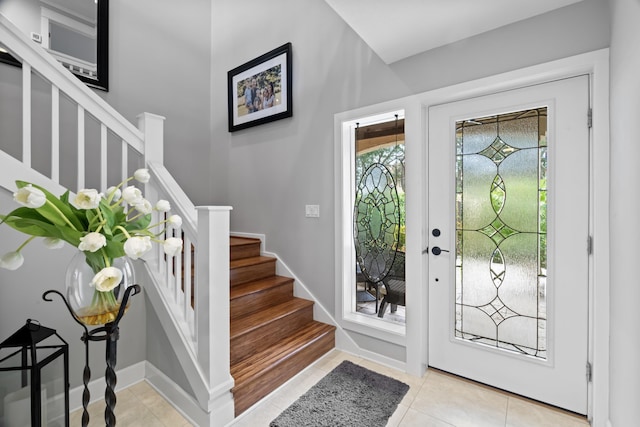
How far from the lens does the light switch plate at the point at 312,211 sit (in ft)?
9.04

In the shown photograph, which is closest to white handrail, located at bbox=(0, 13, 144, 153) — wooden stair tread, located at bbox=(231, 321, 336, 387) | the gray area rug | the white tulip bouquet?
the white tulip bouquet

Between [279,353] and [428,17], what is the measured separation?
7.89 ft

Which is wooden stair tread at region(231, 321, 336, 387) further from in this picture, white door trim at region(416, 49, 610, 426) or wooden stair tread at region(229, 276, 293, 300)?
white door trim at region(416, 49, 610, 426)

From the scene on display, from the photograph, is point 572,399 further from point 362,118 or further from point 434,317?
point 362,118

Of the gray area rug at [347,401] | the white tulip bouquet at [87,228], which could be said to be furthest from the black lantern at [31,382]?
the gray area rug at [347,401]

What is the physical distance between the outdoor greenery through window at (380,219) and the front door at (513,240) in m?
0.26

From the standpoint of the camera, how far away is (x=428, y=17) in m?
1.78

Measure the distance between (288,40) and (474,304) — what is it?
2.88 m

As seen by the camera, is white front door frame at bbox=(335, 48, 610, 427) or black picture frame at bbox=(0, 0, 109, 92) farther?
black picture frame at bbox=(0, 0, 109, 92)

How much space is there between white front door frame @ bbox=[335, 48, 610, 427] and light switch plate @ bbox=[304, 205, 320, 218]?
24 centimetres

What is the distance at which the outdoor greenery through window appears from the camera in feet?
7.89

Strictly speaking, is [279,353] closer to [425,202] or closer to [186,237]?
[186,237]

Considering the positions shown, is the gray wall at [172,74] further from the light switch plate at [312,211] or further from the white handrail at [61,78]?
the light switch plate at [312,211]

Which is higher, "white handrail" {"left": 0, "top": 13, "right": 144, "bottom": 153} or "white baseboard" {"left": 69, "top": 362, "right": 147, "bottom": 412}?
"white handrail" {"left": 0, "top": 13, "right": 144, "bottom": 153}
